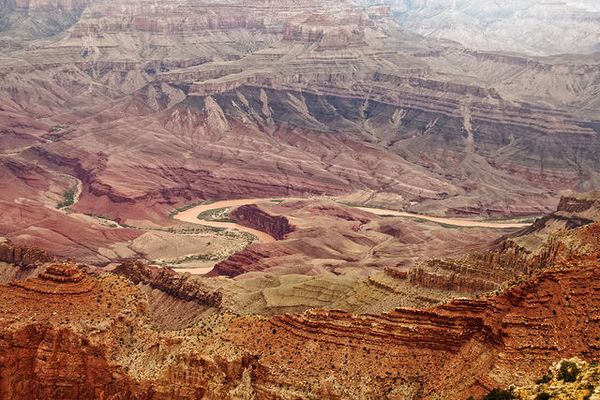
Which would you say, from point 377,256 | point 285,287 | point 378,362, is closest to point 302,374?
point 378,362

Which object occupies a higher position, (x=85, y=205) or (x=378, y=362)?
(x=378, y=362)

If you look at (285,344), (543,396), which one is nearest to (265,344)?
(285,344)

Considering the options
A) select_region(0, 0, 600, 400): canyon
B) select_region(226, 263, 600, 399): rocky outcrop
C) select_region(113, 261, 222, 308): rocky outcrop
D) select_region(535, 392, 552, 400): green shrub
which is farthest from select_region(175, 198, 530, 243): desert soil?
select_region(535, 392, 552, 400): green shrub

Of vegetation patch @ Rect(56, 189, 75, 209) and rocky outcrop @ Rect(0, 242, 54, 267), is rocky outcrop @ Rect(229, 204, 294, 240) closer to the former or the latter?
vegetation patch @ Rect(56, 189, 75, 209)

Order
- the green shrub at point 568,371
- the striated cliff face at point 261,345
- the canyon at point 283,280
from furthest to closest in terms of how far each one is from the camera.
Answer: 1. the canyon at point 283,280
2. the striated cliff face at point 261,345
3. the green shrub at point 568,371

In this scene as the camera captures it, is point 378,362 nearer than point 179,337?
Yes

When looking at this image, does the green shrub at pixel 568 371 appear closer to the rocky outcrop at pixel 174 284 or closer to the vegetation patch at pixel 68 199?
the rocky outcrop at pixel 174 284

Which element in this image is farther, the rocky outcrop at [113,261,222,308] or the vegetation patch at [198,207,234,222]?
the vegetation patch at [198,207,234,222]

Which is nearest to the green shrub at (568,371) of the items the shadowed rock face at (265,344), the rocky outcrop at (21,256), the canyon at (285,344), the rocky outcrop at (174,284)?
the canyon at (285,344)

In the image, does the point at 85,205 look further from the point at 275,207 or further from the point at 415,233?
the point at 415,233
